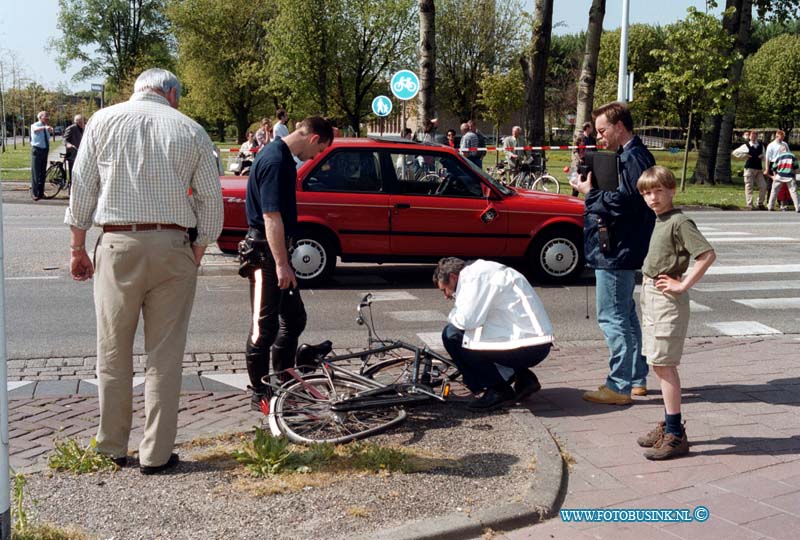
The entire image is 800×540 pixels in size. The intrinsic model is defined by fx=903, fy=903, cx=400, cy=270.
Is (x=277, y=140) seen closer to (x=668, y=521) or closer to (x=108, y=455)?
(x=108, y=455)

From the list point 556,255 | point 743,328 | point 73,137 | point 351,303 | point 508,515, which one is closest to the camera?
point 508,515

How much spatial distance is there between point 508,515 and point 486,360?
1.68m

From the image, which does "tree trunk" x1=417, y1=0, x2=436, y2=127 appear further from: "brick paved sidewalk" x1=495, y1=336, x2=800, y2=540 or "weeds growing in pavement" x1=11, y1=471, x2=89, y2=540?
"weeds growing in pavement" x1=11, y1=471, x2=89, y2=540

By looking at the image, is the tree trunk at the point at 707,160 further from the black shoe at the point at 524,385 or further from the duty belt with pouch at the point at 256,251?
the duty belt with pouch at the point at 256,251

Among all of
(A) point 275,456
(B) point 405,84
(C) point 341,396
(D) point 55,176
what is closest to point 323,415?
(C) point 341,396

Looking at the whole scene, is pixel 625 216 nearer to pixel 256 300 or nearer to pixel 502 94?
pixel 256 300

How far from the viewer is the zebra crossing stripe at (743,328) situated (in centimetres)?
890

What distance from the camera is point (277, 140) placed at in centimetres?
570

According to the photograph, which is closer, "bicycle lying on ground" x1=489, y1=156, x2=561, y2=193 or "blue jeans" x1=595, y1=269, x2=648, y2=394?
"blue jeans" x1=595, y1=269, x2=648, y2=394

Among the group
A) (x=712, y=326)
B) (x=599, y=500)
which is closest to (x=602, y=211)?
(x=599, y=500)

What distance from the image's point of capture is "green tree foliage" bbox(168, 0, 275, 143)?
66.1m

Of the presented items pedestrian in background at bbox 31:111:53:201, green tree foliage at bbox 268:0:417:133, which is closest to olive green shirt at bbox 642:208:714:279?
pedestrian in background at bbox 31:111:53:201

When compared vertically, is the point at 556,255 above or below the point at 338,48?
below

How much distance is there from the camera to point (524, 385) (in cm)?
594
